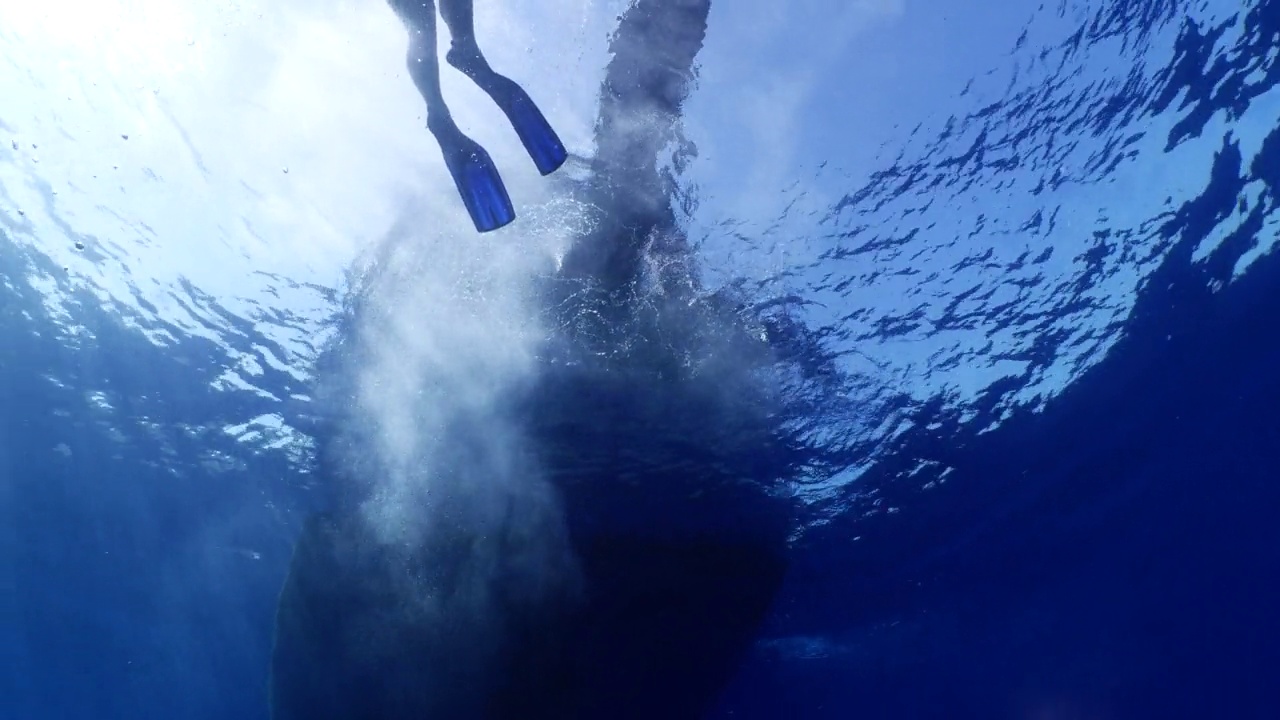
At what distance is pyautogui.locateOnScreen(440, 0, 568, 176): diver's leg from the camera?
4758mm

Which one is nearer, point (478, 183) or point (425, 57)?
point (425, 57)

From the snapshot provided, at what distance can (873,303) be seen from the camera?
38.0 feet

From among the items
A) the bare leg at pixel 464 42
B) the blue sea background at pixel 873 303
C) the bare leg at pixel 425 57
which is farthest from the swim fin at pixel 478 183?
the blue sea background at pixel 873 303

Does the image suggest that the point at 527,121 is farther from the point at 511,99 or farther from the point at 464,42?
the point at 464,42

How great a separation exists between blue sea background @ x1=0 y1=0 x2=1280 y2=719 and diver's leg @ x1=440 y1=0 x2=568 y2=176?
3.01 meters

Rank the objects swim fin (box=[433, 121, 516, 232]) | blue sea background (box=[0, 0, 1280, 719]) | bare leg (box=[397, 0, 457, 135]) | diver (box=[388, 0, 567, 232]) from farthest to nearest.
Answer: blue sea background (box=[0, 0, 1280, 719]), swim fin (box=[433, 121, 516, 232]), diver (box=[388, 0, 567, 232]), bare leg (box=[397, 0, 457, 135])

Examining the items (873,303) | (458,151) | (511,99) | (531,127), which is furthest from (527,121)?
(873,303)

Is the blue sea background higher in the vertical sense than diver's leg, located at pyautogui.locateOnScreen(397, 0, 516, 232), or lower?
higher

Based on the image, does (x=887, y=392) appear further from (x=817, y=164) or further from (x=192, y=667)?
(x=192, y=667)

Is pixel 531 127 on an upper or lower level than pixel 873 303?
lower

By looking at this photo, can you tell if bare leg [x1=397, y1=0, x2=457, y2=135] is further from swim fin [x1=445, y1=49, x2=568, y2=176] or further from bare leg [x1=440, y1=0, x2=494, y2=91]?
swim fin [x1=445, y1=49, x2=568, y2=176]

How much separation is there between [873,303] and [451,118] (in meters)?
8.39

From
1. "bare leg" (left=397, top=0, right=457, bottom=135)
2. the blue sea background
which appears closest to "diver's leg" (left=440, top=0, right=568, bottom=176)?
"bare leg" (left=397, top=0, right=457, bottom=135)

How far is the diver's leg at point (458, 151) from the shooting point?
4.64 m
